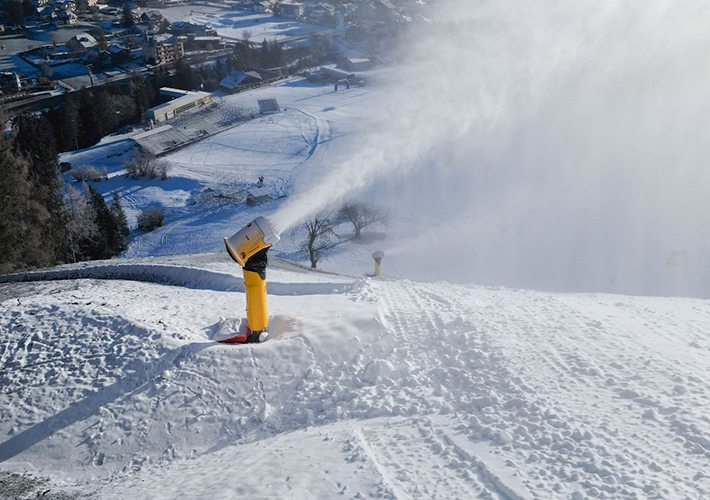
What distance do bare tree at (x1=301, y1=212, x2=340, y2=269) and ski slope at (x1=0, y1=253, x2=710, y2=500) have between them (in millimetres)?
17536

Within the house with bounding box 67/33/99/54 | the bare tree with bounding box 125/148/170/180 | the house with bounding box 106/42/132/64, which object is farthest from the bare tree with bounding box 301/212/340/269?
the house with bounding box 67/33/99/54

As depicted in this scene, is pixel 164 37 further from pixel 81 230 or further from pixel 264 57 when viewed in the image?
pixel 81 230

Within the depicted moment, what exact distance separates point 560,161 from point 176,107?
37922 mm

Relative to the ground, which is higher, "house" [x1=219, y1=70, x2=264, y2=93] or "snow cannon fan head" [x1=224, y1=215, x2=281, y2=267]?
"house" [x1=219, y1=70, x2=264, y2=93]

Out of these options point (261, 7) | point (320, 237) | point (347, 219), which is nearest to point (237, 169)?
point (347, 219)

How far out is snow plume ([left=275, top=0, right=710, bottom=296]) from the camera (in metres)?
25.0

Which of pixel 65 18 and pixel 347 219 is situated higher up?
pixel 65 18

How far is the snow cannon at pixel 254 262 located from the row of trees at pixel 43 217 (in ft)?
42.8

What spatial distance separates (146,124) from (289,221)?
142 ft

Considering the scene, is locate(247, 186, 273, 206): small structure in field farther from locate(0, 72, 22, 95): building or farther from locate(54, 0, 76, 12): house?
locate(54, 0, 76, 12): house

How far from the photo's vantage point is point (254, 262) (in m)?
8.22

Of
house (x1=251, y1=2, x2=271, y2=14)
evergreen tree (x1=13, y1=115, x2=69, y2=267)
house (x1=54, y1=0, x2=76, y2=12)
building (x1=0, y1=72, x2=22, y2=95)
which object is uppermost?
house (x1=251, y1=2, x2=271, y2=14)

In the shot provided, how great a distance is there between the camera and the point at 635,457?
5.58 metres

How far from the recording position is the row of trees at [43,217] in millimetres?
18250
